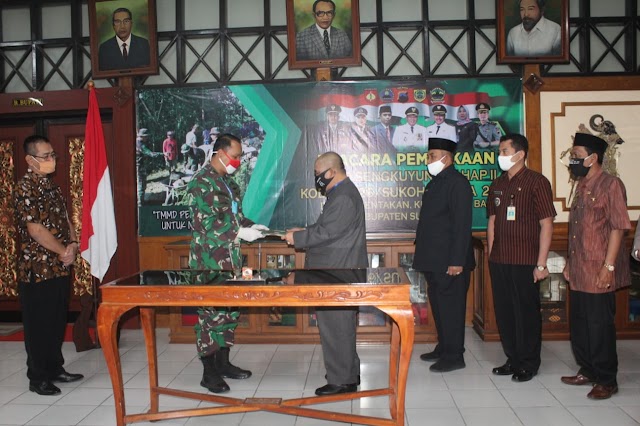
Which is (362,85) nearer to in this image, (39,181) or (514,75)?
(514,75)

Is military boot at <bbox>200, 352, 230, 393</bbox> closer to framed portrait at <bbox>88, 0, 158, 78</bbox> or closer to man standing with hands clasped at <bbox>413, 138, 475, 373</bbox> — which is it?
man standing with hands clasped at <bbox>413, 138, 475, 373</bbox>

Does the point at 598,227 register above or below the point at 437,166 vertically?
below

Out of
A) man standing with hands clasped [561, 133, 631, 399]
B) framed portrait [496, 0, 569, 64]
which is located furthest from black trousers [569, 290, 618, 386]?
framed portrait [496, 0, 569, 64]

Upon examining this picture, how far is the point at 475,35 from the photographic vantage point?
553 cm

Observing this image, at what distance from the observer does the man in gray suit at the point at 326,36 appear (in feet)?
17.6

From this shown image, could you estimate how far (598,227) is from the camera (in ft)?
11.4

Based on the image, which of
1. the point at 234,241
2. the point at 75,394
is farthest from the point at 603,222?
the point at 75,394

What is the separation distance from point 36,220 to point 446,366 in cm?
299

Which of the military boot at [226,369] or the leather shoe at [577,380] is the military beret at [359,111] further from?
the leather shoe at [577,380]

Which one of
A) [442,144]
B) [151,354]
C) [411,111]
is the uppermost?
[411,111]

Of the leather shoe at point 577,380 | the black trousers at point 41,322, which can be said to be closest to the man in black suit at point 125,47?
the black trousers at point 41,322

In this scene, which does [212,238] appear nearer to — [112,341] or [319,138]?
[112,341]

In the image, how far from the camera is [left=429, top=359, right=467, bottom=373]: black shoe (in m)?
4.08

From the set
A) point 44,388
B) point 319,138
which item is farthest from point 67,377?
point 319,138
